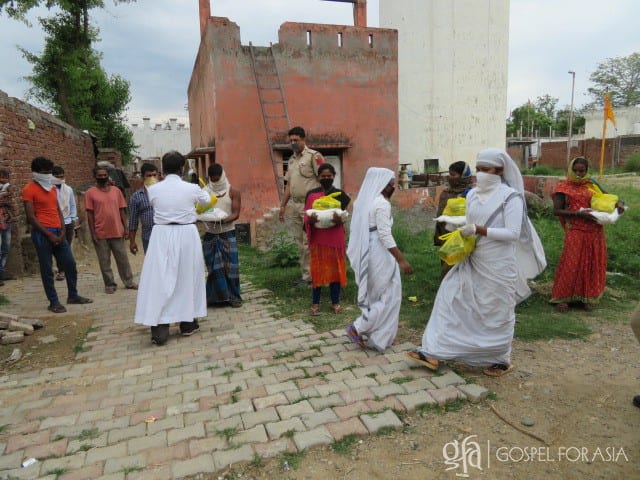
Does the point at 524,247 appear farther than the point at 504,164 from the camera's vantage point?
Yes

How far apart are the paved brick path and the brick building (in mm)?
8371

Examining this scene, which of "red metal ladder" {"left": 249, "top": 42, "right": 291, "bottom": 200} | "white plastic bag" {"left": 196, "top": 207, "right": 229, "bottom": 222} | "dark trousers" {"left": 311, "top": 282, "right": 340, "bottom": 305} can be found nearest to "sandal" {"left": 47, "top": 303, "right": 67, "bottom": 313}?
"white plastic bag" {"left": 196, "top": 207, "right": 229, "bottom": 222}

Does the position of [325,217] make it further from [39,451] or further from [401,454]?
[39,451]

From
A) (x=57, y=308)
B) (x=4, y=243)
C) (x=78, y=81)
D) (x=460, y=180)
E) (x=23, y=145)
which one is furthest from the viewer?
(x=78, y=81)

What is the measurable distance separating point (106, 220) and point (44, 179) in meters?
1.15

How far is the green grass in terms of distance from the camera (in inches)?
189

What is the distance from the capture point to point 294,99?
42.5 feet

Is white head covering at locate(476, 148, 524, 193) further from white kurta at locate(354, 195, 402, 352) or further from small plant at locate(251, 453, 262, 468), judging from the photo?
small plant at locate(251, 453, 262, 468)

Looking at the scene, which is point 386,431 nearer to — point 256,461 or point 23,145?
point 256,461

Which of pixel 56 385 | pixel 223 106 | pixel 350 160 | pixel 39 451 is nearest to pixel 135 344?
pixel 56 385

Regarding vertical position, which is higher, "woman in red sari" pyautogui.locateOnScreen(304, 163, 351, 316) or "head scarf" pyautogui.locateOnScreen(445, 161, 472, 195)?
"head scarf" pyautogui.locateOnScreen(445, 161, 472, 195)

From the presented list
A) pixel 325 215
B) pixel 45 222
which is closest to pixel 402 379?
pixel 325 215

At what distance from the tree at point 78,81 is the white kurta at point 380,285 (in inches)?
568

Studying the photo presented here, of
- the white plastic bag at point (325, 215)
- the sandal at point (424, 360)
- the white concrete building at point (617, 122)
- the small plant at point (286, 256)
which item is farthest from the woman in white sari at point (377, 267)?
the white concrete building at point (617, 122)
